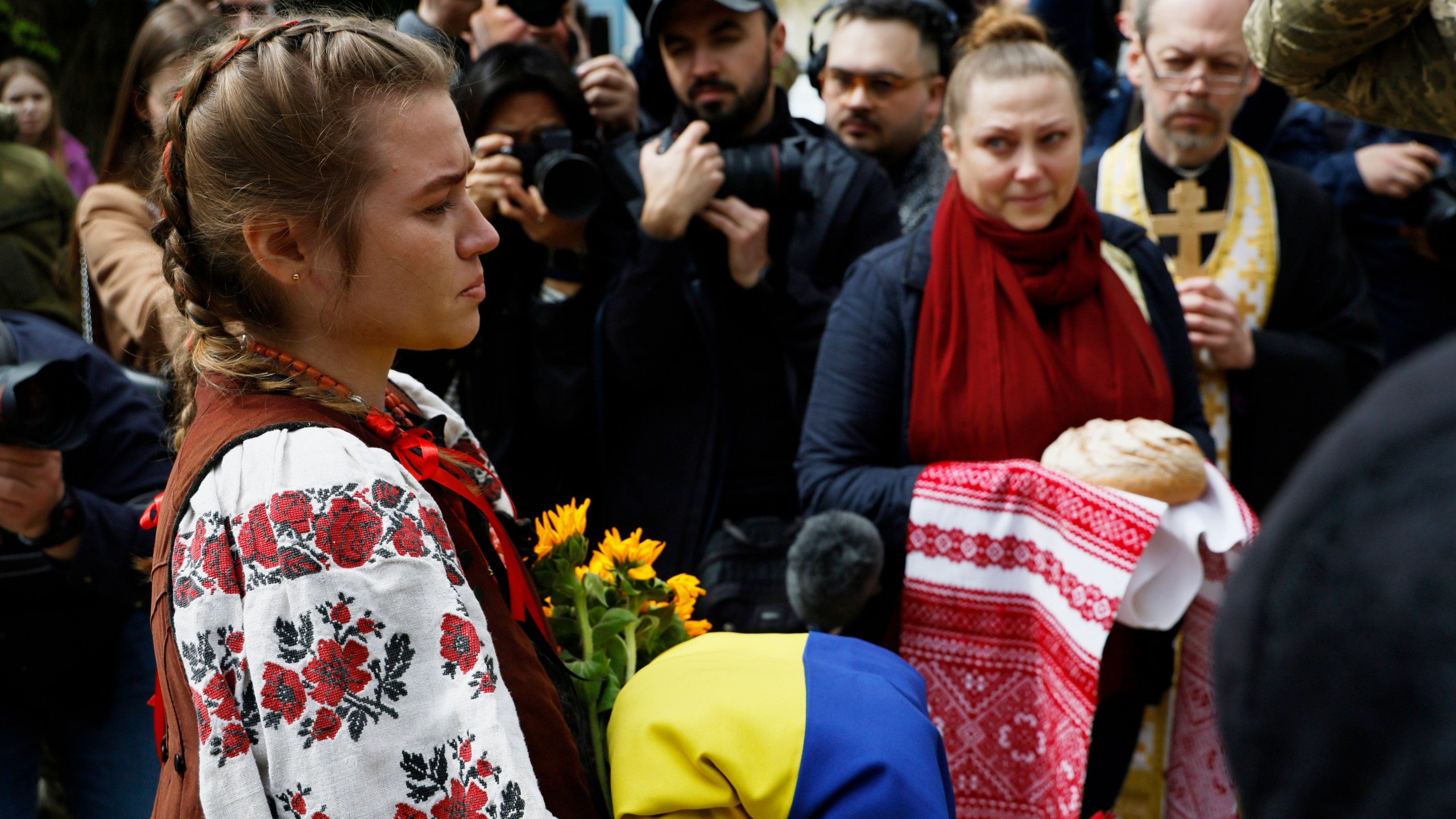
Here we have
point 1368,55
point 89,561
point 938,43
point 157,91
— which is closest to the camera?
point 1368,55

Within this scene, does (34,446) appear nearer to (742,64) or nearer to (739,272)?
(739,272)

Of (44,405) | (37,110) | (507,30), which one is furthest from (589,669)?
(37,110)

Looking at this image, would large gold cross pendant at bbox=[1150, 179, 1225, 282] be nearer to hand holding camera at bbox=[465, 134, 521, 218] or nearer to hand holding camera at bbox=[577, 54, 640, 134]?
hand holding camera at bbox=[577, 54, 640, 134]

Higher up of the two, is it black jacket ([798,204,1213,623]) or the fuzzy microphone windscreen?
black jacket ([798,204,1213,623])

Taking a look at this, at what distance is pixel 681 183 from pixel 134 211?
1287 millimetres

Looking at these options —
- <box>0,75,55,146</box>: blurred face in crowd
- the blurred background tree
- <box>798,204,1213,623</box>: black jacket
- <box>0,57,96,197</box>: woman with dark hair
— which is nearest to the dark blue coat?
<box>798,204,1213,623</box>: black jacket

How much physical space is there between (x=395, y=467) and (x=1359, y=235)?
3.04 meters

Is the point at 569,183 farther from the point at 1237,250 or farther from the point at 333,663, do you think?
the point at 333,663

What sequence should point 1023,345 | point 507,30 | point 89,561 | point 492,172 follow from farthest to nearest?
point 507,30
point 492,172
point 1023,345
point 89,561

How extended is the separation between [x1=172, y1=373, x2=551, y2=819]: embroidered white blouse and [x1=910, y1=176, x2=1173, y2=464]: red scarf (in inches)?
54.1

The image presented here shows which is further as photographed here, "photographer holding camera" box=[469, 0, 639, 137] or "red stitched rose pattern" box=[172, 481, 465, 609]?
"photographer holding camera" box=[469, 0, 639, 137]

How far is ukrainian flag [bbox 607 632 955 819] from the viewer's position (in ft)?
3.81

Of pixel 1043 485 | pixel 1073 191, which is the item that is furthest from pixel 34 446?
pixel 1073 191

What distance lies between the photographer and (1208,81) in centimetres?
281
